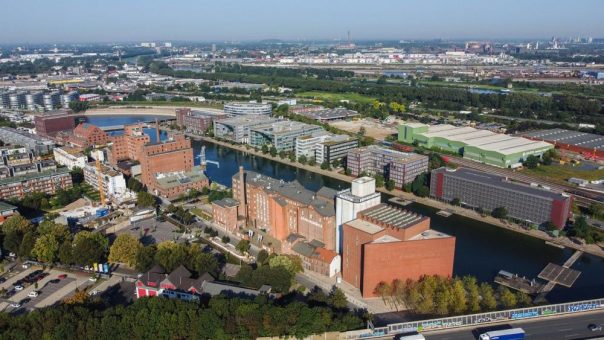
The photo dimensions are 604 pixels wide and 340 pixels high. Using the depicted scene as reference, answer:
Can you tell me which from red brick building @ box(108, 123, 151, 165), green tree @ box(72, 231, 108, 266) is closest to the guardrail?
green tree @ box(72, 231, 108, 266)

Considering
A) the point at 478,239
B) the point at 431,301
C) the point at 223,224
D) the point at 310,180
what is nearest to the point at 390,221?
the point at 431,301

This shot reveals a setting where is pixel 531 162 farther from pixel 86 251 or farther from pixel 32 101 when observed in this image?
pixel 32 101

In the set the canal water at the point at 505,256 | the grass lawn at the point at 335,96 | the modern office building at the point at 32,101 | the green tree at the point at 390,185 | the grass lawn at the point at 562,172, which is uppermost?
the modern office building at the point at 32,101

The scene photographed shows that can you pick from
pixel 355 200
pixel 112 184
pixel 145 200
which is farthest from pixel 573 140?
pixel 112 184

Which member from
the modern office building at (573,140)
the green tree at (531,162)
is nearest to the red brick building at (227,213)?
the green tree at (531,162)

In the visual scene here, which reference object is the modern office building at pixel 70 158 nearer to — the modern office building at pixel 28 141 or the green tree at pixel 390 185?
the modern office building at pixel 28 141

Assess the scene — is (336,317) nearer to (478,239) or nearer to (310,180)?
(478,239)
